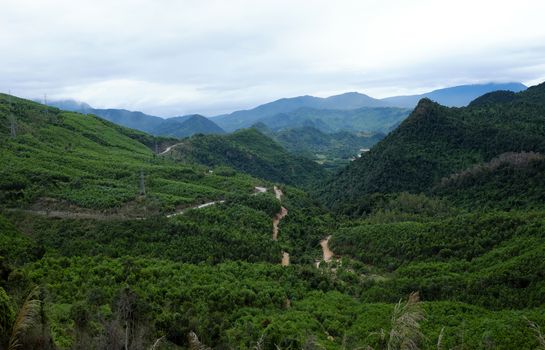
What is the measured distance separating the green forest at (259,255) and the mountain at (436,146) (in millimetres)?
630

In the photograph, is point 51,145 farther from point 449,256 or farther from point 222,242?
point 449,256

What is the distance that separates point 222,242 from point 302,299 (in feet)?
38.8

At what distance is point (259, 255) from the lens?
38.8 metres

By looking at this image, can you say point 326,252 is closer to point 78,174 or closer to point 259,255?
point 259,255

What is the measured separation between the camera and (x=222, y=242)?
3947 cm

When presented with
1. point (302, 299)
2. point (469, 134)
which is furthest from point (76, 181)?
point (469, 134)

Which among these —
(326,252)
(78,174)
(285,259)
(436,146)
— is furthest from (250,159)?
(285,259)

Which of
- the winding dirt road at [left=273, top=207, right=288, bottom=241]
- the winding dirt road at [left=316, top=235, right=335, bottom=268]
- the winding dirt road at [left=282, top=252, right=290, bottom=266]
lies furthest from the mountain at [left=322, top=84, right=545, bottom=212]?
the winding dirt road at [left=282, top=252, right=290, bottom=266]

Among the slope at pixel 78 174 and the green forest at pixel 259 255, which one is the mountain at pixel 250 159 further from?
the green forest at pixel 259 255

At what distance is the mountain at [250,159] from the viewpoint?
11648cm

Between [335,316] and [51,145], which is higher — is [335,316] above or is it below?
below

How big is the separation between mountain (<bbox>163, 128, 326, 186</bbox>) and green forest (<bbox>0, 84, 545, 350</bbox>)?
116 feet

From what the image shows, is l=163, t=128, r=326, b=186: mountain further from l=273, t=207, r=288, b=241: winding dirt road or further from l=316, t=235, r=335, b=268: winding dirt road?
l=316, t=235, r=335, b=268: winding dirt road

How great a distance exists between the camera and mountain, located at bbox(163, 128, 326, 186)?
382 feet
